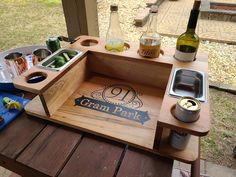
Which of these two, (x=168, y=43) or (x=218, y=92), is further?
(x=168, y=43)

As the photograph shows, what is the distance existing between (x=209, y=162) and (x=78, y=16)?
110cm

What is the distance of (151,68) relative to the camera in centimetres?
75

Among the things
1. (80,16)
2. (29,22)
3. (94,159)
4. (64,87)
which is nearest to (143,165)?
(94,159)

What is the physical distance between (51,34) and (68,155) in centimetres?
202

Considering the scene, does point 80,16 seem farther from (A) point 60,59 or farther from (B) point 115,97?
(B) point 115,97

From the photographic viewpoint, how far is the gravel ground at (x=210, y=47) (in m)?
1.86

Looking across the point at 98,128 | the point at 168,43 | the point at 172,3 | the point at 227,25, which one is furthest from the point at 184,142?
the point at 172,3

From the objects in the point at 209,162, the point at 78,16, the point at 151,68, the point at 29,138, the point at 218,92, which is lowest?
the point at 209,162

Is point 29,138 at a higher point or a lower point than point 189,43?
lower

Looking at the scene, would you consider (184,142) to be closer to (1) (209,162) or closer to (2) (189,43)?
(2) (189,43)

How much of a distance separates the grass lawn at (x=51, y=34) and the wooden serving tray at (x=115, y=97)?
0.79 meters

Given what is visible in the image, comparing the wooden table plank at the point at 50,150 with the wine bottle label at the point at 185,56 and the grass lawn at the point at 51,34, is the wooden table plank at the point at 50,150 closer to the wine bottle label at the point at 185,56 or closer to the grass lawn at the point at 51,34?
the wine bottle label at the point at 185,56

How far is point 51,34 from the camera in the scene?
2.32 metres

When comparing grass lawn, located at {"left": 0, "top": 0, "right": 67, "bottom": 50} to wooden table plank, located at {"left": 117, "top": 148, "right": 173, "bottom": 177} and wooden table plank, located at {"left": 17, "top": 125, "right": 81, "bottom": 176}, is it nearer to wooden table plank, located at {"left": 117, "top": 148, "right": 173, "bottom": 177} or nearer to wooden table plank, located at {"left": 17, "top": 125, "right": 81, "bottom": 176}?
wooden table plank, located at {"left": 17, "top": 125, "right": 81, "bottom": 176}
